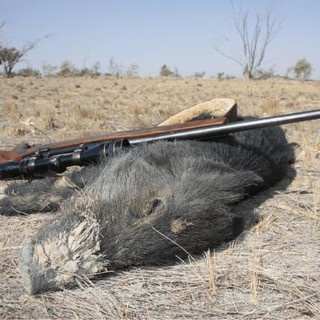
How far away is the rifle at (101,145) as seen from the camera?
3863 mm

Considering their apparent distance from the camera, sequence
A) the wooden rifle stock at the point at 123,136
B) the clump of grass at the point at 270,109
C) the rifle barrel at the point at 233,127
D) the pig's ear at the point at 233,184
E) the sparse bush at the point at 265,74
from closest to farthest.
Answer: the pig's ear at the point at 233,184 → the rifle barrel at the point at 233,127 → the wooden rifle stock at the point at 123,136 → the clump of grass at the point at 270,109 → the sparse bush at the point at 265,74

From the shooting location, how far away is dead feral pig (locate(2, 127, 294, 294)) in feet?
7.98

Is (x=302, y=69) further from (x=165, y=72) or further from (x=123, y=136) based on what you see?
(x=123, y=136)

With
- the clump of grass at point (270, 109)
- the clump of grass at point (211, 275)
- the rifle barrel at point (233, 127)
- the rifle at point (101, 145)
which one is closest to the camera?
the clump of grass at point (211, 275)

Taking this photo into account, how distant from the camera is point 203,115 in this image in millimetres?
5164

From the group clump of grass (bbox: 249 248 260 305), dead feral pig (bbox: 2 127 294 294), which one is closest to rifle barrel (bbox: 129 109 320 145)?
dead feral pig (bbox: 2 127 294 294)

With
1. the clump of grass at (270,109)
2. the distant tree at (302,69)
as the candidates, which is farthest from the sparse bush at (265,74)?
the clump of grass at (270,109)

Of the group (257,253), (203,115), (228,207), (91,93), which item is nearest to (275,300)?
(257,253)

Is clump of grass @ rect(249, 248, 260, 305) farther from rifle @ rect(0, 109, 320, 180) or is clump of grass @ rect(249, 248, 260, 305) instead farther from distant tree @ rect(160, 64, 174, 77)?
distant tree @ rect(160, 64, 174, 77)

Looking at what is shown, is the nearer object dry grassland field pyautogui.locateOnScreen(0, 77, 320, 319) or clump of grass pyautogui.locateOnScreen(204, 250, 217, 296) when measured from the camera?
dry grassland field pyautogui.locateOnScreen(0, 77, 320, 319)

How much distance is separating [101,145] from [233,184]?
1327mm

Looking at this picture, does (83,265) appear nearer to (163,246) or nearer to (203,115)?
→ (163,246)

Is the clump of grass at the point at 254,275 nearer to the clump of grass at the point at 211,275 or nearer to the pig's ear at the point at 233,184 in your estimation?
the clump of grass at the point at 211,275

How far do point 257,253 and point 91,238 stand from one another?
116cm
